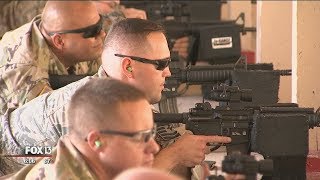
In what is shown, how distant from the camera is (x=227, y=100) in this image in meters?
4.36

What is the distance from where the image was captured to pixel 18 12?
7914 mm

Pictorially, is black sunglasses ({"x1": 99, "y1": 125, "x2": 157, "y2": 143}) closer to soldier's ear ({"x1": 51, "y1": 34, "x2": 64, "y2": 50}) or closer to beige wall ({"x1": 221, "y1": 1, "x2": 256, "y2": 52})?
soldier's ear ({"x1": 51, "y1": 34, "x2": 64, "y2": 50})

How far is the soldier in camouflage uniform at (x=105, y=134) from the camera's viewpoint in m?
2.77

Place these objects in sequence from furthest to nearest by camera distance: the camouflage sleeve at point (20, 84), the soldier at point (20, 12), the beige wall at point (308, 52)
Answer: the soldier at point (20, 12) < the camouflage sleeve at point (20, 84) < the beige wall at point (308, 52)

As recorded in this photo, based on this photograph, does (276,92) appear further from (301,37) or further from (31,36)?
(31,36)

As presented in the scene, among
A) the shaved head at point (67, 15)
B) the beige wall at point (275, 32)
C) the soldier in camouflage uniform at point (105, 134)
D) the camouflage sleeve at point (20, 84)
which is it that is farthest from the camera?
the beige wall at point (275, 32)

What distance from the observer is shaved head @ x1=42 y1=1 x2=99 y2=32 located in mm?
5113

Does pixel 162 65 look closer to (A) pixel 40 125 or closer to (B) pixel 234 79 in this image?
(A) pixel 40 125

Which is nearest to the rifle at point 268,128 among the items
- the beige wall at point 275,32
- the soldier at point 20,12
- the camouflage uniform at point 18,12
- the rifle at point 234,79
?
the rifle at point 234,79

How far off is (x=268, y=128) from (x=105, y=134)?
1219mm

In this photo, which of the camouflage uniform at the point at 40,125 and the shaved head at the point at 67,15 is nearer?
the camouflage uniform at the point at 40,125

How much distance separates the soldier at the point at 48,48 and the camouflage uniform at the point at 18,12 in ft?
8.20

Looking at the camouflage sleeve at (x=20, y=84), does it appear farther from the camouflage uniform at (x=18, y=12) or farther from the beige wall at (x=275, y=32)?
the camouflage uniform at (x=18, y=12)

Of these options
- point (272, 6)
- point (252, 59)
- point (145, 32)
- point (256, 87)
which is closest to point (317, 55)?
point (256, 87)
